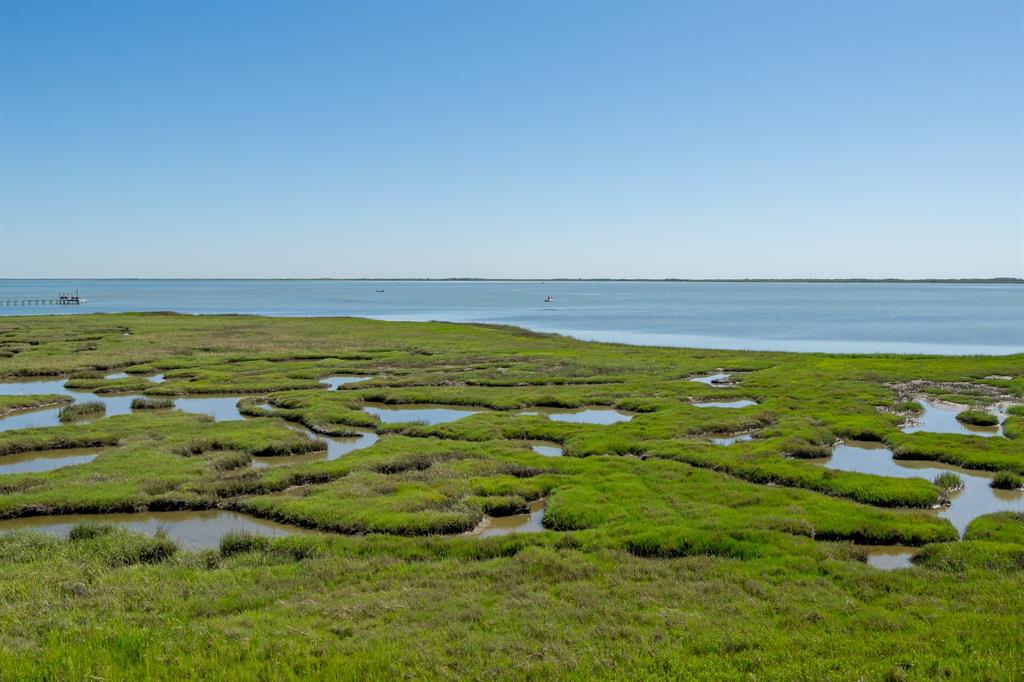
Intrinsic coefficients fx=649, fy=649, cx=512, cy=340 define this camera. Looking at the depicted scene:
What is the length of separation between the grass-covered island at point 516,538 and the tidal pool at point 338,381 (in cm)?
548

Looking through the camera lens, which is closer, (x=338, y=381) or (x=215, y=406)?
(x=215, y=406)

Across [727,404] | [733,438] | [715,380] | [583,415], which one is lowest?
[583,415]

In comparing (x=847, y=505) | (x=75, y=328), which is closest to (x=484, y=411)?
(x=847, y=505)

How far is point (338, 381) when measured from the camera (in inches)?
2085

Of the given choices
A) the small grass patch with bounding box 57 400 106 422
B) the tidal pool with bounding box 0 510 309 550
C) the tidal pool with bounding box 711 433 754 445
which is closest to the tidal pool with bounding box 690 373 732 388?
the tidal pool with bounding box 711 433 754 445

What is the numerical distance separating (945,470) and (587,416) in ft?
59.8

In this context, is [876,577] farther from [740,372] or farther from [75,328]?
[75,328]

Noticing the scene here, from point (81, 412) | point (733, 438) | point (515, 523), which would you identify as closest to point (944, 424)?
point (733, 438)

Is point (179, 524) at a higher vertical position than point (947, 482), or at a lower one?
lower

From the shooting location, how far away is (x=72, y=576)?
15289 millimetres

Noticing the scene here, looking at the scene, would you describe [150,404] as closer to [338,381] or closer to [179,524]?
[338,381]

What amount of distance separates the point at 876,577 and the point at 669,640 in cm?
593

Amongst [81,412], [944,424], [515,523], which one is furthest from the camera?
[81,412]

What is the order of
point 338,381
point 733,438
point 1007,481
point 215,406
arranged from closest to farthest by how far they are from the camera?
point 1007,481 < point 733,438 < point 215,406 < point 338,381
